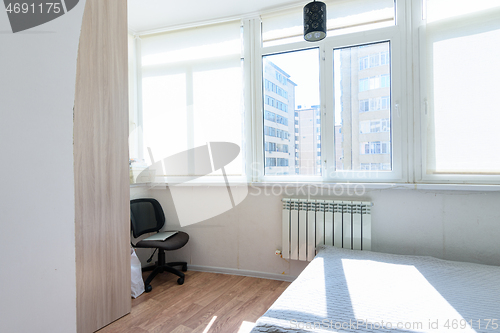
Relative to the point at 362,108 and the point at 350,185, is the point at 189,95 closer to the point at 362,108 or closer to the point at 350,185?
the point at 362,108

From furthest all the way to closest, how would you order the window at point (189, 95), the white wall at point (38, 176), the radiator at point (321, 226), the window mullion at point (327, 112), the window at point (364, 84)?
the window at point (189, 95), the window mullion at point (327, 112), the window at point (364, 84), the radiator at point (321, 226), the white wall at point (38, 176)

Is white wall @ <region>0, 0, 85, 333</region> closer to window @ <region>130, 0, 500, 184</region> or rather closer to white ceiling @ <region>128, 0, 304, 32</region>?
white ceiling @ <region>128, 0, 304, 32</region>

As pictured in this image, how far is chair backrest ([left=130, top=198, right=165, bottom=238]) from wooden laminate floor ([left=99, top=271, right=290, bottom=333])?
54 cm

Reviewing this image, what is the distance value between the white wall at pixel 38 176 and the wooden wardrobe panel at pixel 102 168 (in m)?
0.08

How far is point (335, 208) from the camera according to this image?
272cm

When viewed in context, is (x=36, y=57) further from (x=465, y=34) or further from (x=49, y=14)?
(x=465, y=34)

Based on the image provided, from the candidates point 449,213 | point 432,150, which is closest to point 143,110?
point 432,150

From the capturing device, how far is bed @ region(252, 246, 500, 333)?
1430mm

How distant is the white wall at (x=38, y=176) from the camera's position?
61.2 inches

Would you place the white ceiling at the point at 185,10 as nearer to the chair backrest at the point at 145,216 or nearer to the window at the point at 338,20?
the window at the point at 338,20

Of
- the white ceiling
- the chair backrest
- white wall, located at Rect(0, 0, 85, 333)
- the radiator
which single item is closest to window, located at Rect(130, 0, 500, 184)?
the white ceiling

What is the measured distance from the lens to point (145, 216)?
10.3 ft

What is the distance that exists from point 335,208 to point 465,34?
1.90 m

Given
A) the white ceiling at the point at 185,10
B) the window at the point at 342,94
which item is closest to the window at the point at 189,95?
the window at the point at 342,94
